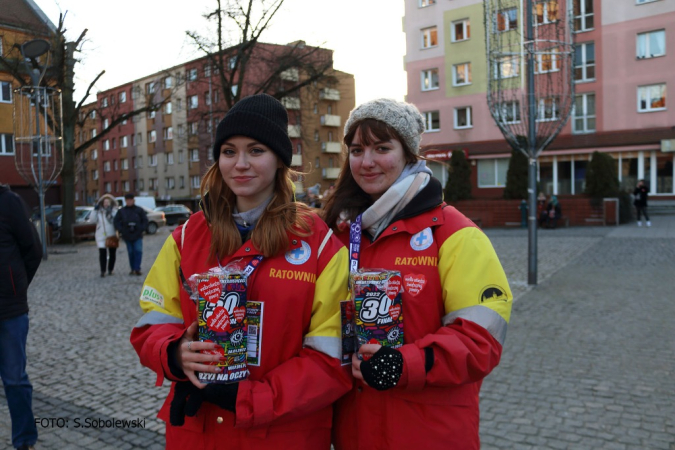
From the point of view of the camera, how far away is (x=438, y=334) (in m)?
1.91

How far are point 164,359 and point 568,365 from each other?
4.81 metres

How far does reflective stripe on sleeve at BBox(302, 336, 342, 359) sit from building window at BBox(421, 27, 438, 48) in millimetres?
38994

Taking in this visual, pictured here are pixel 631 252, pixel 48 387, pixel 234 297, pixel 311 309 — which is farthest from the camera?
pixel 631 252

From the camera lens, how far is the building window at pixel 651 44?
29703 millimetres

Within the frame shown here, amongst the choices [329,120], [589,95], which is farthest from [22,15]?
[329,120]

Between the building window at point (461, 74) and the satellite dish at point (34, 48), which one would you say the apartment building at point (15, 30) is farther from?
the building window at point (461, 74)

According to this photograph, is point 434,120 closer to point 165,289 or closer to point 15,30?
point 15,30

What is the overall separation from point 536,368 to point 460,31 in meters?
35.1

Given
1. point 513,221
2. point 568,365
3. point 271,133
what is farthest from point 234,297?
point 513,221

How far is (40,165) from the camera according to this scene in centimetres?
1680

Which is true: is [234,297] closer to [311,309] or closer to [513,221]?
[311,309]

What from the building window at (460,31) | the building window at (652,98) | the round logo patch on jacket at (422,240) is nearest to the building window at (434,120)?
the building window at (460,31)

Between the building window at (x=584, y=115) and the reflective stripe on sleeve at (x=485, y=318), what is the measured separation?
110 ft

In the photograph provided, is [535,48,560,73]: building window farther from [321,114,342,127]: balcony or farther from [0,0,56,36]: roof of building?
[321,114,342,127]: balcony
